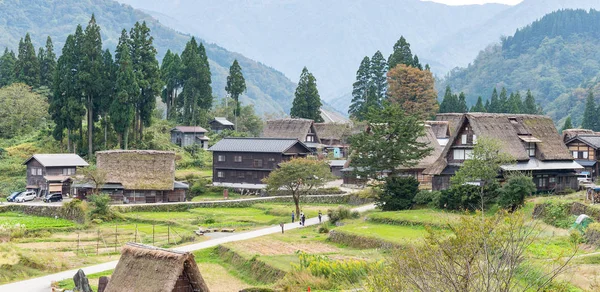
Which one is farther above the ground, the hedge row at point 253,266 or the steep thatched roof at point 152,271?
the steep thatched roof at point 152,271

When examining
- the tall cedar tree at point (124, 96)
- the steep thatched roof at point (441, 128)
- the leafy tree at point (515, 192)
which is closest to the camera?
the leafy tree at point (515, 192)

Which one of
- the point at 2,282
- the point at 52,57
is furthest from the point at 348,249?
the point at 52,57

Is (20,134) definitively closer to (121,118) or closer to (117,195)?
(121,118)

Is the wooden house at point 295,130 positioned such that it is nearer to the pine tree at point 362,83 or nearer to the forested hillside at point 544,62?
the pine tree at point 362,83

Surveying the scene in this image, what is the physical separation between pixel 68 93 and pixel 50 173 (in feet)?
23.3

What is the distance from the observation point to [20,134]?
64812 mm

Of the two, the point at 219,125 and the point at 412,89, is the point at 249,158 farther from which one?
the point at 219,125

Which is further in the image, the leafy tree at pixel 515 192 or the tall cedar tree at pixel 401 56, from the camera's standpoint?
the tall cedar tree at pixel 401 56

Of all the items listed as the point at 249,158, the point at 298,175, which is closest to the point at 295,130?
the point at 249,158

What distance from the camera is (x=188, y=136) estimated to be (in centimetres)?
6844

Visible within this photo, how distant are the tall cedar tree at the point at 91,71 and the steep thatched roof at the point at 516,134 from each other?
26.8 m

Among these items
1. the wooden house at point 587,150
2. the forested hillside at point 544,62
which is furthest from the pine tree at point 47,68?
the forested hillside at point 544,62

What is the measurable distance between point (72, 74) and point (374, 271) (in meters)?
44.0

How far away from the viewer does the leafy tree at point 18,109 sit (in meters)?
63.7
